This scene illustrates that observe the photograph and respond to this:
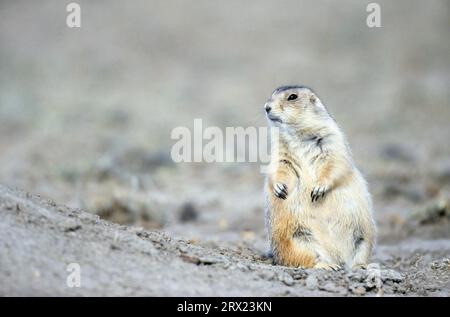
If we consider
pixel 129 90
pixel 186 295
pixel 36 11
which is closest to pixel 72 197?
pixel 186 295

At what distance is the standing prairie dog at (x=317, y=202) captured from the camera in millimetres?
6828

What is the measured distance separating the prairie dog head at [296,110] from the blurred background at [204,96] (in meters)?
0.98

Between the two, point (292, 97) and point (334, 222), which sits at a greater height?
point (292, 97)

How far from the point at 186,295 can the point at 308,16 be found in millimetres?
26061

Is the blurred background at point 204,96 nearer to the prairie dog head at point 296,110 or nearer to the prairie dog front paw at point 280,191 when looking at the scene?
the prairie dog head at point 296,110

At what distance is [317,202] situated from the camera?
693cm

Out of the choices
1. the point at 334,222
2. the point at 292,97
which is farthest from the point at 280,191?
the point at 292,97

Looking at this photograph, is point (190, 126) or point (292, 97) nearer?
point (292, 97)

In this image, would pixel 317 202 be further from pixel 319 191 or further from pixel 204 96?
pixel 204 96

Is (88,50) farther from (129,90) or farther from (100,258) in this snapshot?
(100,258)

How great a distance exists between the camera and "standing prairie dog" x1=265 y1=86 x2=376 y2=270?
22.4 ft

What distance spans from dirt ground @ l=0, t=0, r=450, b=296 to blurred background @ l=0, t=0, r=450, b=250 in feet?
0.22

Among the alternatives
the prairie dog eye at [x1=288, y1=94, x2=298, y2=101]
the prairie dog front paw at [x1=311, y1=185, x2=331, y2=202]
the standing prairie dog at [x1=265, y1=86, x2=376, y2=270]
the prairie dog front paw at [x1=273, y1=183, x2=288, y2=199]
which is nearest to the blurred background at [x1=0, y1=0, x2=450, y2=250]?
the prairie dog eye at [x1=288, y1=94, x2=298, y2=101]

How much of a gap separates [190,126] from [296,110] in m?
13.2
